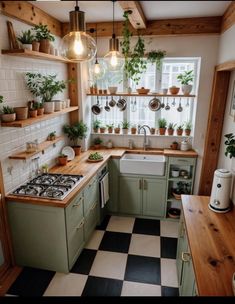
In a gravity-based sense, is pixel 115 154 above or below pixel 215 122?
below

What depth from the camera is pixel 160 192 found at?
344 centimetres

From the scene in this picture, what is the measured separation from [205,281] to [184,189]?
7.43 feet

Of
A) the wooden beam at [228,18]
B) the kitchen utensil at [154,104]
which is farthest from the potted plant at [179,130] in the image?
the wooden beam at [228,18]

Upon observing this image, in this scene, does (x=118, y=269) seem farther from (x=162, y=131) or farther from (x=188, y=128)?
(x=188, y=128)

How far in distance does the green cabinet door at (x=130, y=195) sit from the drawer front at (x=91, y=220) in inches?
20.4

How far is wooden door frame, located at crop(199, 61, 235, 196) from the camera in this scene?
296 centimetres

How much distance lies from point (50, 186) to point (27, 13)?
1.81m

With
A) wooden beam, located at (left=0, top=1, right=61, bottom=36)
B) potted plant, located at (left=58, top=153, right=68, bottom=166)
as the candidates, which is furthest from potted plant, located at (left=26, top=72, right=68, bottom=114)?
potted plant, located at (left=58, top=153, right=68, bottom=166)

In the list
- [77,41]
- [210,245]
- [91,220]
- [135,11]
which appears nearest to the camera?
[77,41]

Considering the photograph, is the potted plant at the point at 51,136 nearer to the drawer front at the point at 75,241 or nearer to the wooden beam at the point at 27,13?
the drawer front at the point at 75,241

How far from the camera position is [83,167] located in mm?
3119

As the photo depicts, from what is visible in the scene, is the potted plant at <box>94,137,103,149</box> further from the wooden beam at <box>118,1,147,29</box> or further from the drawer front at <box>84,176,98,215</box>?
the wooden beam at <box>118,1,147,29</box>

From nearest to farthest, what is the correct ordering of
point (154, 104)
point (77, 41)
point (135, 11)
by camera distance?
point (77, 41), point (135, 11), point (154, 104)

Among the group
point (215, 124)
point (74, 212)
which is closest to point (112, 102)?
point (215, 124)
